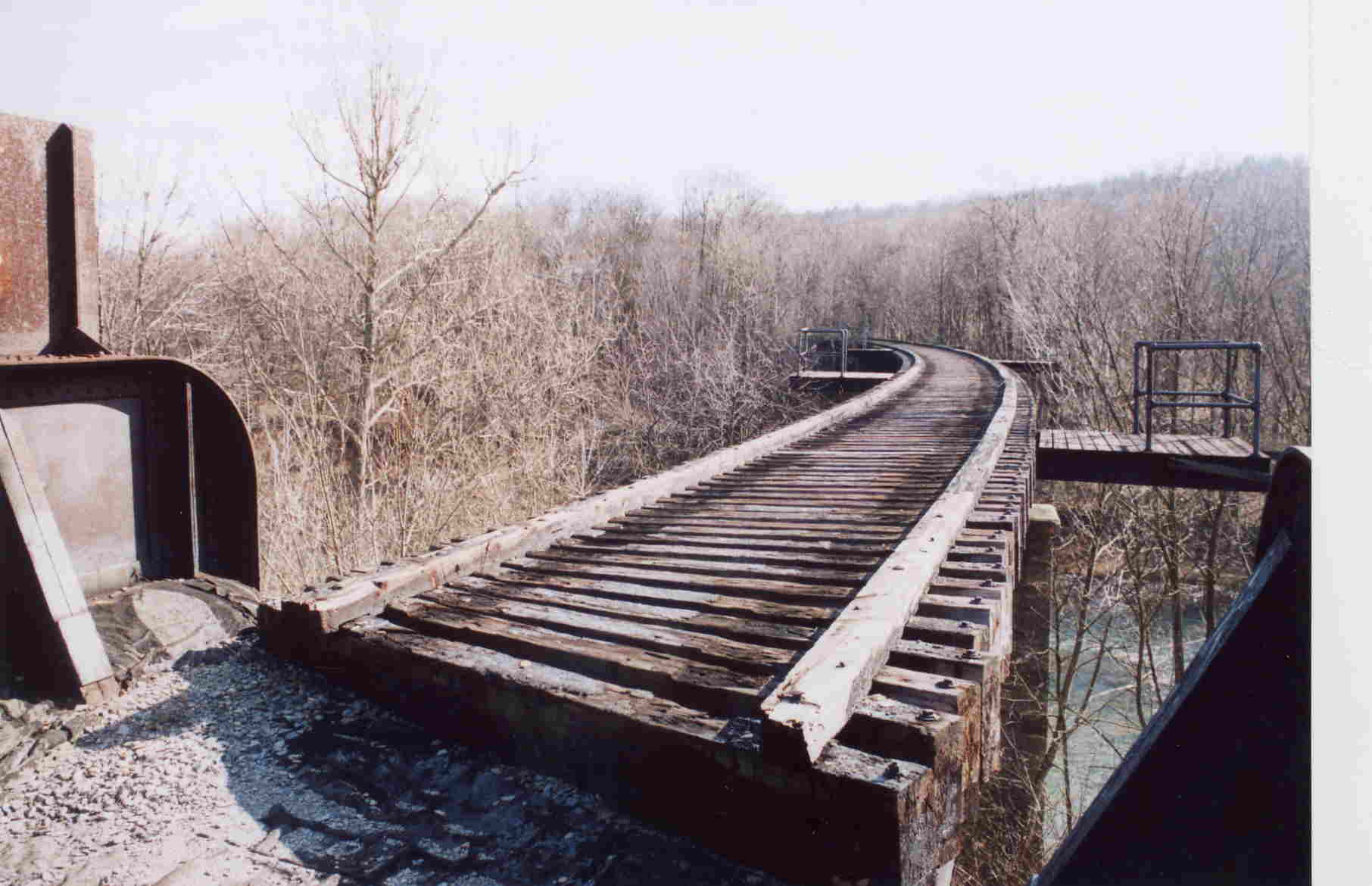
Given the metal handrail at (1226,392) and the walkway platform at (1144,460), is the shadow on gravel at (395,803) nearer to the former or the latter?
the metal handrail at (1226,392)

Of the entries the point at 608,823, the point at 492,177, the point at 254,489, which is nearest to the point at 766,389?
the point at 492,177

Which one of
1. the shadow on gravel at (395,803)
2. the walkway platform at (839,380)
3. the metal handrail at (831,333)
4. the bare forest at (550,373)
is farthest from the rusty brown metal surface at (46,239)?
the walkway platform at (839,380)

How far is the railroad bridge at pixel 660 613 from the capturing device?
1.92 metres

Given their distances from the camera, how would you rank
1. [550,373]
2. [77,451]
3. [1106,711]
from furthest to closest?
[550,373] → [1106,711] → [77,451]

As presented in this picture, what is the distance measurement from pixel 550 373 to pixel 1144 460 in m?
10.9

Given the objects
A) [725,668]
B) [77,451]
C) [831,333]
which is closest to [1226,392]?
[725,668]

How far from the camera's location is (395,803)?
2.42 meters

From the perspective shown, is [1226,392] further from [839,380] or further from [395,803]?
[839,380]

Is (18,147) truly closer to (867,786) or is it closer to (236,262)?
(867,786)

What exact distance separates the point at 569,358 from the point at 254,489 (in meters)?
13.4

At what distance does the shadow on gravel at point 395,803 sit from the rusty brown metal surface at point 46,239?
6.07 ft

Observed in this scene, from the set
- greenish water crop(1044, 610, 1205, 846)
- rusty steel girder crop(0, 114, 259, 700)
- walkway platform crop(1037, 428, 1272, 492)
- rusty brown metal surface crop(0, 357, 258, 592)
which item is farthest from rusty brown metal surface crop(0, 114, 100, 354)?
greenish water crop(1044, 610, 1205, 846)

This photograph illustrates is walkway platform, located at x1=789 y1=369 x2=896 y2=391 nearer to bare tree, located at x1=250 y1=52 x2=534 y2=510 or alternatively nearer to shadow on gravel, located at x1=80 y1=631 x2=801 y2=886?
bare tree, located at x1=250 y1=52 x2=534 y2=510

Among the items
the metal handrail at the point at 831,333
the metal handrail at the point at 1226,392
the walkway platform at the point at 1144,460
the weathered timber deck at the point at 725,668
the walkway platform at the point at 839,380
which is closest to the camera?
the weathered timber deck at the point at 725,668
